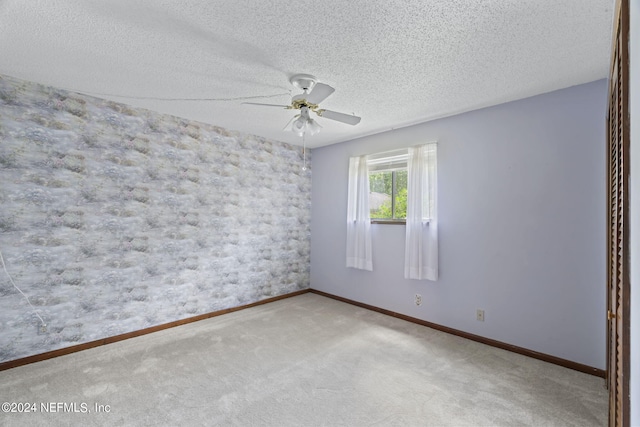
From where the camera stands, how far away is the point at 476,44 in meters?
2.02

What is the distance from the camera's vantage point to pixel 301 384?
2.37m

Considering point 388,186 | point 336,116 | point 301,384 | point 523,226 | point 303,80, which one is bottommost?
point 301,384

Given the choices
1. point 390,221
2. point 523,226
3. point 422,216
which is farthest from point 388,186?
point 523,226

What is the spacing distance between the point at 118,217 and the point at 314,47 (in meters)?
2.63

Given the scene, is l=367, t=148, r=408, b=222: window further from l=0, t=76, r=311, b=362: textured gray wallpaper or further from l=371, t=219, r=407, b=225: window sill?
l=0, t=76, r=311, b=362: textured gray wallpaper

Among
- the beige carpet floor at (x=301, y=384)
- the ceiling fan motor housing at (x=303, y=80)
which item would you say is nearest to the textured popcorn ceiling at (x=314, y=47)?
the ceiling fan motor housing at (x=303, y=80)

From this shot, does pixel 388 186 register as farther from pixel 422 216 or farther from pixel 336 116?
pixel 336 116

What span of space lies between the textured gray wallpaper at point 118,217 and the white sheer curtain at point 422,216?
207 cm

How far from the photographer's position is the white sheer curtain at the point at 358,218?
4254 mm

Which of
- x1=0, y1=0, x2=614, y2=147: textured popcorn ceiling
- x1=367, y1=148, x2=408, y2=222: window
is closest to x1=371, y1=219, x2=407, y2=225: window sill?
x1=367, y1=148, x2=408, y2=222: window

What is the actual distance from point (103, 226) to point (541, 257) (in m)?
4.29

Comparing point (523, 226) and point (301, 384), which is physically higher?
point (523, 226)

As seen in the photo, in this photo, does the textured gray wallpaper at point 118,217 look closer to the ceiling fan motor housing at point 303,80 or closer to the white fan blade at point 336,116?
the ceiling fan motor housing at point 303,80

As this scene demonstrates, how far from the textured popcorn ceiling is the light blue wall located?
0.35 metres
